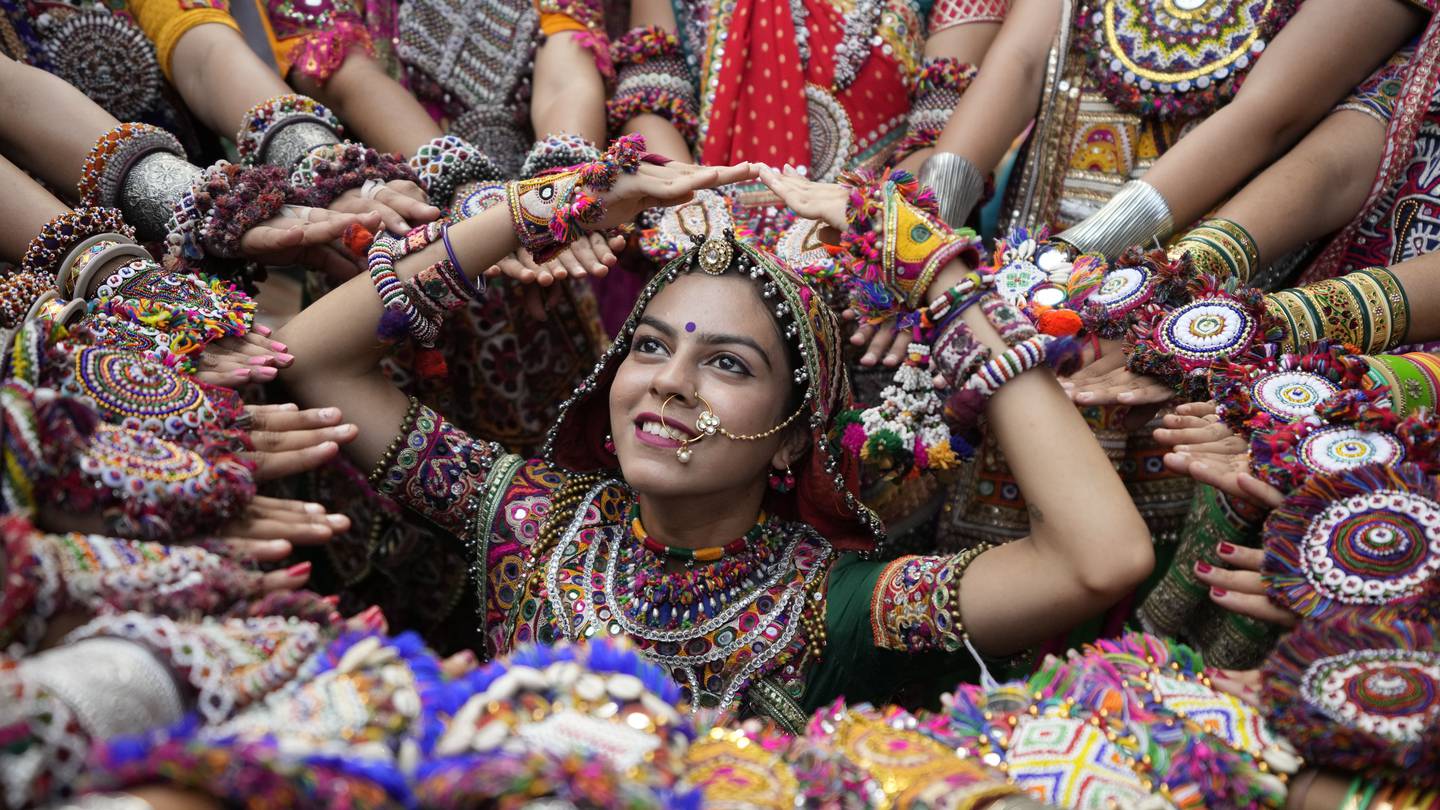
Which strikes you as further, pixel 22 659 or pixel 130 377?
pixel 130 377

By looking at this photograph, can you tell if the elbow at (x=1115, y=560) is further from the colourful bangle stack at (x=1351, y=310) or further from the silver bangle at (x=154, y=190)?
the silver bangle at (x=154, y=190)

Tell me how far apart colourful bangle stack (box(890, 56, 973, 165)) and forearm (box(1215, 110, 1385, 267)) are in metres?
0.79

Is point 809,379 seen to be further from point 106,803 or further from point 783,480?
point 106,803

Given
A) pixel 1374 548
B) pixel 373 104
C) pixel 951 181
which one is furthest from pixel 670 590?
pixel 373 104

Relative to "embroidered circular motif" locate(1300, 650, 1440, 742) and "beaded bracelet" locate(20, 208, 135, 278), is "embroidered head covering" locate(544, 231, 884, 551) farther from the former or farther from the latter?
"beaded bracelet" locate(20, 208, 135, 278)

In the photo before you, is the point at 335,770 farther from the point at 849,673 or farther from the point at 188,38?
the point at 188,38

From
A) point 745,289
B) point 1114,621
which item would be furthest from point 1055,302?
point 1114,621

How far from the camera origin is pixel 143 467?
5.74 feet

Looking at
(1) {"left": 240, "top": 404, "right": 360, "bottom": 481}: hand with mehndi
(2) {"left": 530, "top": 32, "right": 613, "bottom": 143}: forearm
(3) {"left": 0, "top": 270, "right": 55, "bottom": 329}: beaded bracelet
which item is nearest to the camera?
(1) {"left": 240, "top": 404, "right": 360, "bottom": 481}: hand with mehndi

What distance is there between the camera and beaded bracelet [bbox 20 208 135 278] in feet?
8.02

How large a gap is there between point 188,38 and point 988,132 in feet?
A: 6.94

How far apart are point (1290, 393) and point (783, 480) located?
3.31 feet

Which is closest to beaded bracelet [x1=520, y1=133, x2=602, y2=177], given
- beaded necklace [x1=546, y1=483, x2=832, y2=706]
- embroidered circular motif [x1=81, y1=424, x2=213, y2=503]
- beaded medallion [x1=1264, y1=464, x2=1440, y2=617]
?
beaded necklace [x1=546, y1=483, x2=832, y2=706]

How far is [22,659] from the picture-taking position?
1390 millimetres
